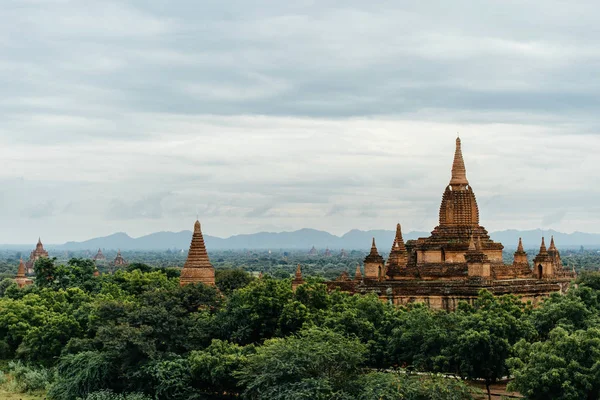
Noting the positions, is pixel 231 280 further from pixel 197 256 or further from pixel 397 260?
pixel 397 260

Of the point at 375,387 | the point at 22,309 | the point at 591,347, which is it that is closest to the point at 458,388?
the point at 375,387

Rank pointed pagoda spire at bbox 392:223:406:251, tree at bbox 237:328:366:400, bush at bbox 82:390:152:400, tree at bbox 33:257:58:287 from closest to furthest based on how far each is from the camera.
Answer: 1. tree at bbox 237:328:366:400
2. bush at bbox 82:390:152:400
3. pointed pagoda spire at bbox 392:223:406:251
4. tree at bbox 33:257:58:287

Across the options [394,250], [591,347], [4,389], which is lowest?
[4,389]

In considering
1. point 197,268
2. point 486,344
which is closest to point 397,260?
point 197,268

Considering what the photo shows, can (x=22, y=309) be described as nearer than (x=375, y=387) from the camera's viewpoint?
No

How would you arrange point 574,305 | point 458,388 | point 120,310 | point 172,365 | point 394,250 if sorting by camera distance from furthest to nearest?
point 394,250, point 120,310, point 172,365, point 574,305, point 458,388

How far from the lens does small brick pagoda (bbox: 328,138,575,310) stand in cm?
5922

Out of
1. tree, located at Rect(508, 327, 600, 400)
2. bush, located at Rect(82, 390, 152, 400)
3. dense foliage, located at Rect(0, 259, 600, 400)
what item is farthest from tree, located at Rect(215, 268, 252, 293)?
tree, located at Rect(508, 327, 600, 400)

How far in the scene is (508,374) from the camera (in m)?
46.0

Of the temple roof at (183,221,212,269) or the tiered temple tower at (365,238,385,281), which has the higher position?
the temple roof at (183,221,212,269)

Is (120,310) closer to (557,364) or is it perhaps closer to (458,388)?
(458,388)

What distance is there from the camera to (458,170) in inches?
2665

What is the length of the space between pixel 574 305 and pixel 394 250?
76.3ft

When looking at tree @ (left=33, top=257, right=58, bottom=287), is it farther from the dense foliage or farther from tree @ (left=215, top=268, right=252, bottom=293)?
the dense foliage
